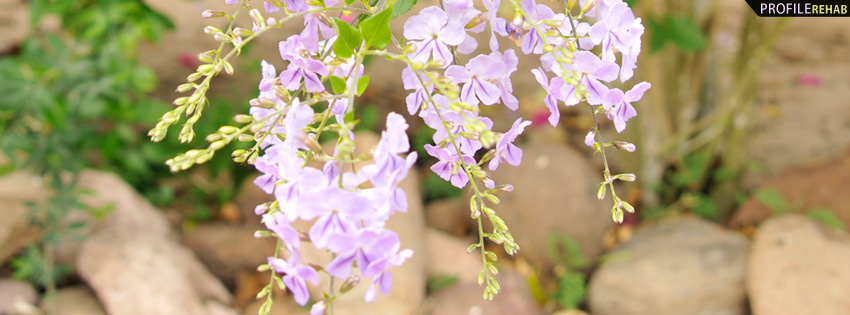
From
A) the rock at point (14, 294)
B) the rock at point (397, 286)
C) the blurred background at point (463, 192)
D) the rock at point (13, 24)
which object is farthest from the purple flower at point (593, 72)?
the rock at point (13, 24)

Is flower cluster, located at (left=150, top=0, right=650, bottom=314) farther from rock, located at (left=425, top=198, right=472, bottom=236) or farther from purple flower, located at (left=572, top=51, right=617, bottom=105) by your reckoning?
rock, located at (left=425, top=198, right=472, bottom=236)

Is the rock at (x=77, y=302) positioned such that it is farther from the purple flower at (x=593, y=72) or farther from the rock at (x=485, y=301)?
the purple flower at (x=593, y=72)

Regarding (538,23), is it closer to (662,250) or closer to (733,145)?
(662,250)

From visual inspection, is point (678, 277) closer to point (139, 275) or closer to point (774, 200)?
point (774, 200)

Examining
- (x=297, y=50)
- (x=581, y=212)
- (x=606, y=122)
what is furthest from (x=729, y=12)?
(x=297, y=50)

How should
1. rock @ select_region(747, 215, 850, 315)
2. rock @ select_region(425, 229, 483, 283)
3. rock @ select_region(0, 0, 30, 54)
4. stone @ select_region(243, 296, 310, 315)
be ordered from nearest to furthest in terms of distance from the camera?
rock @ select_region(747, 215, 850, 315) < stone @ select_region(243, 296, 310, 315) < rock @ select_region(425, 229, 483, 283) < rock @ select_region(0, 0, 30, 54)

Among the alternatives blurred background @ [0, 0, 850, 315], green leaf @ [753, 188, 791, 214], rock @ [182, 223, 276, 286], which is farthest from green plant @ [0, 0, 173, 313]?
green leaf @ [753, 188, 791, 214]
